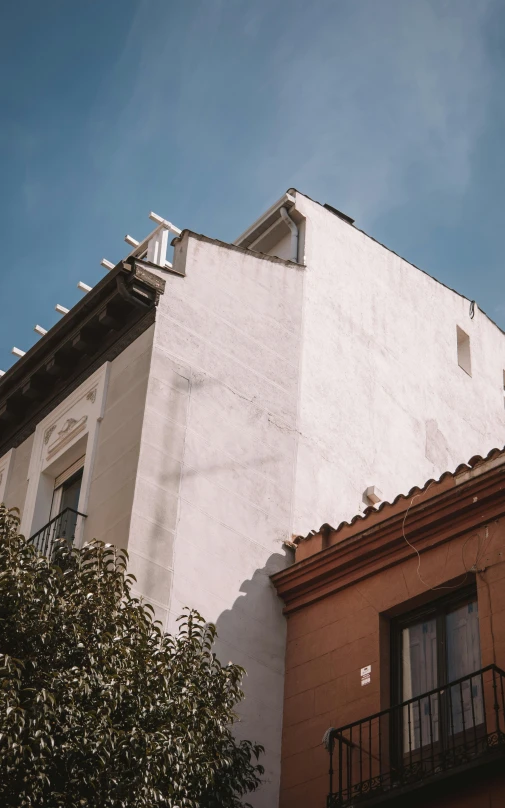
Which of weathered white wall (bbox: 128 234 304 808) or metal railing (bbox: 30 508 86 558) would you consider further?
metal railing (bbox: 30 508 86 558)

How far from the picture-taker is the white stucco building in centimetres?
1548

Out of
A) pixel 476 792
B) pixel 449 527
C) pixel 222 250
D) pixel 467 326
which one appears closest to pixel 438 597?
pixel 449 527

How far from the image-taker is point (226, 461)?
16.6 m

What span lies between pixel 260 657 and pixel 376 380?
616 centimetres

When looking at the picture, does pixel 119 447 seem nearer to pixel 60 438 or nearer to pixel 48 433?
→ pixel 60 438

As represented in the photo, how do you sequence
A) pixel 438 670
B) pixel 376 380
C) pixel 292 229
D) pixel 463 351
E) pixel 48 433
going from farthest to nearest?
pixel 463 351, pixel 292 229, pixel 376 380, pixel 48 433, pixel 438 670

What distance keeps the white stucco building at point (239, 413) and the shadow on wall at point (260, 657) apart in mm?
25

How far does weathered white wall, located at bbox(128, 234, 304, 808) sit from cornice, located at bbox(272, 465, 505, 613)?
0.47 m

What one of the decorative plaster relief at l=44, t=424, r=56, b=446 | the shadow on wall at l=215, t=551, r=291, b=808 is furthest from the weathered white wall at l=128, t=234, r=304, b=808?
the decorative plaster relief at l=44, t=424, r=56, b=446

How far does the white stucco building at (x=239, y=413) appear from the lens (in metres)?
15.5

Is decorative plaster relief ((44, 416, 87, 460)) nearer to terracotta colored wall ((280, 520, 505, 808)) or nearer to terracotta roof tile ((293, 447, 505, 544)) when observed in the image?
terracotta roof tile ((293, 447, 505, 544))

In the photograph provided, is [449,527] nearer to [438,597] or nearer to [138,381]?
[438,597]

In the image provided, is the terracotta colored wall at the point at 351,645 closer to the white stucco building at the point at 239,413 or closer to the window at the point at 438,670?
the window at the point at 438,670

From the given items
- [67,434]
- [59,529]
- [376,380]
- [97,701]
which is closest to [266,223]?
[376,380]
